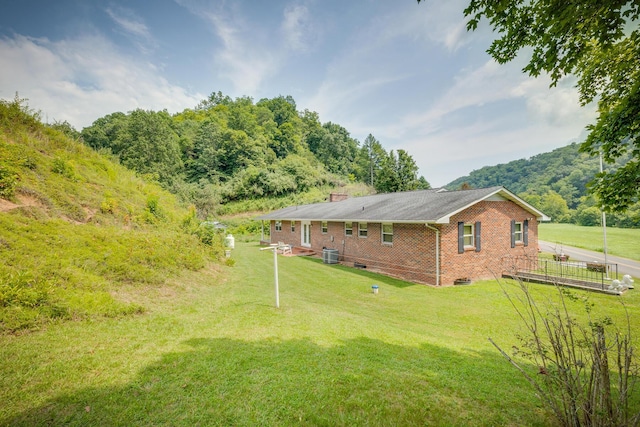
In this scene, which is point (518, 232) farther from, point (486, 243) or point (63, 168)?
point (63, 168)

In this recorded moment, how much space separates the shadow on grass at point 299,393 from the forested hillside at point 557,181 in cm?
3944

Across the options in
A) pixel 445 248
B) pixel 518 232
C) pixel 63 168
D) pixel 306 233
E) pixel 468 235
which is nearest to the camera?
pixel 63 168

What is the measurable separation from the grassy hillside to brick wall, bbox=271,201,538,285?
841 centimetres

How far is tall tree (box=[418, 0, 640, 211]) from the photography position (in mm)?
3348

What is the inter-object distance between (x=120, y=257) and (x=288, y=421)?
278 inches

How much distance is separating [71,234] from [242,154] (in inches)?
1768

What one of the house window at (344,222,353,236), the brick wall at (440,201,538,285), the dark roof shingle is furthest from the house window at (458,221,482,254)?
the house window at (344,222,353,236)

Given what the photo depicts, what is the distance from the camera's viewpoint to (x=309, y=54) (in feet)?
47.7

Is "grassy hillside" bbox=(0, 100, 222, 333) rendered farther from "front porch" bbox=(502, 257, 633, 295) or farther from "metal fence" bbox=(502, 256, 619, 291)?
"metal fence" bbox=(502, 256, 619, 291)

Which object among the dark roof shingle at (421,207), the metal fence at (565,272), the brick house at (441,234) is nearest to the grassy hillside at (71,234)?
the brick house at (441,234)

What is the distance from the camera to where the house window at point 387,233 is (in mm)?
13602

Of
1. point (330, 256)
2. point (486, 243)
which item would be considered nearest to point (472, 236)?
point (486, 243)

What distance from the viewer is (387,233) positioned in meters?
13.8

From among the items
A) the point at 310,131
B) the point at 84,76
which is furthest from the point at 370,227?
the point at 310,131
